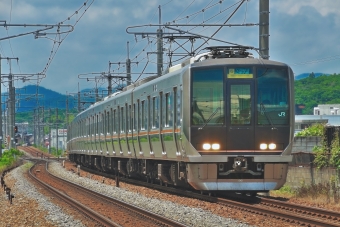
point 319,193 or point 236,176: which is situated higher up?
point 236,176

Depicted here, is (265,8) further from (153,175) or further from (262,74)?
(153,175)

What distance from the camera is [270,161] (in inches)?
688

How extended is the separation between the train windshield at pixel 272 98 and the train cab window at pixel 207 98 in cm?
89

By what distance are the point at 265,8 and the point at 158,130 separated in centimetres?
436

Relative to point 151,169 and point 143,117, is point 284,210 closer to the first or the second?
point 143,117

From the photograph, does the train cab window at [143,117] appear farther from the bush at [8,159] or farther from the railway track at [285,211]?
the bush at [8,159]

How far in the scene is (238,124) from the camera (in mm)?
17656

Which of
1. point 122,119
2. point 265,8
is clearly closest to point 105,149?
point 122,119

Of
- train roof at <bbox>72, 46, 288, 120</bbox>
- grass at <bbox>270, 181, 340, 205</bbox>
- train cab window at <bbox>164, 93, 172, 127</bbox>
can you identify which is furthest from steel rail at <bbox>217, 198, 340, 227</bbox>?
train roof at <bbox>72, 46, 288, 120</bbox>

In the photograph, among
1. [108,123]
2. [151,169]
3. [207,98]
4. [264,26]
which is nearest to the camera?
[207,98]

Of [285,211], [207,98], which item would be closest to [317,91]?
[207,98]

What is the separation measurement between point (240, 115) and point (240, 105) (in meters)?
0.23

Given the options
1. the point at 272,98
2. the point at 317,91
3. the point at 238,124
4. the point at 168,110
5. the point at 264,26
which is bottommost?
the point at 238,124

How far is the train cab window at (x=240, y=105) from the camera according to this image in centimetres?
1766
